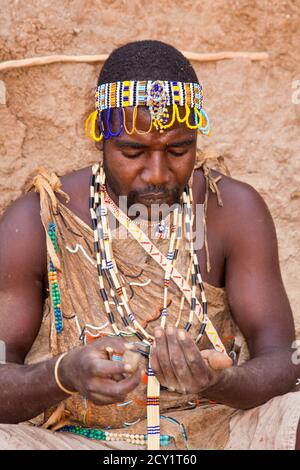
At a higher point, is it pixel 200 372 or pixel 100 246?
pixel 100 246

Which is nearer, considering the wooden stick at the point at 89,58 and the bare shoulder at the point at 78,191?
the bare shoulder at the point at 78,191

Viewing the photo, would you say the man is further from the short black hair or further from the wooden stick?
the wooden stick

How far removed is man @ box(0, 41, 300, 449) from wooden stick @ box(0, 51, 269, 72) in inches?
36.8

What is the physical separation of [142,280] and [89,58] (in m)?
1.38

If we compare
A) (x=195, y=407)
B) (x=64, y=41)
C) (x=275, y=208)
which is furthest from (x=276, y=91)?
(x=195, y=407)

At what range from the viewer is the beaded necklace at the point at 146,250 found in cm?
317

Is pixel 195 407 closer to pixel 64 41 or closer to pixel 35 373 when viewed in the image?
pixel 35 373

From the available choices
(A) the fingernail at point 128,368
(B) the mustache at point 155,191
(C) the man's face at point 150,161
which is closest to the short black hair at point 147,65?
(C) the man's face at point 150,161

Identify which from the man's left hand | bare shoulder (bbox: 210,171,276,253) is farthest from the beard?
the man's left hand

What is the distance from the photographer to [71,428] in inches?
126

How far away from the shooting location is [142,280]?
325cm

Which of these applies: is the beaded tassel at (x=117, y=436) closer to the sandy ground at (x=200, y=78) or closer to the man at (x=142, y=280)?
the man at (x=142, y=280)

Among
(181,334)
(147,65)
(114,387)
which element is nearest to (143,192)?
(147,65)
